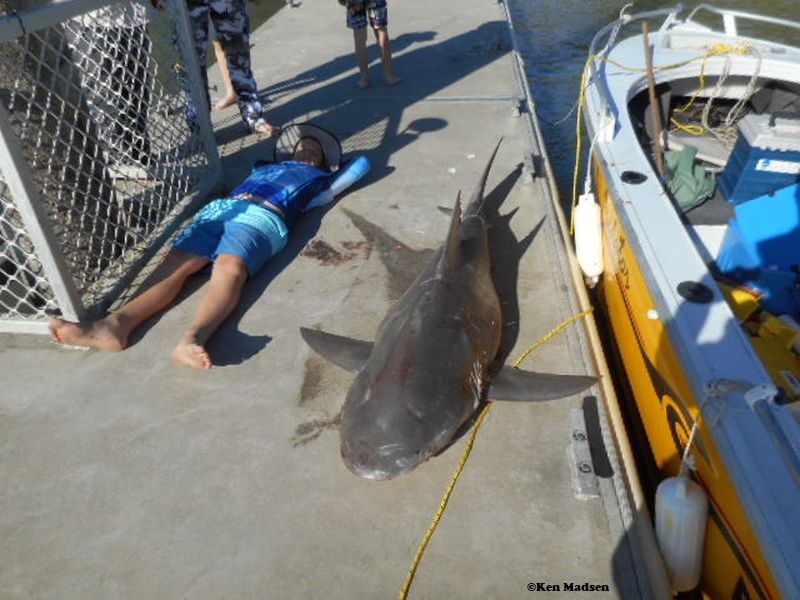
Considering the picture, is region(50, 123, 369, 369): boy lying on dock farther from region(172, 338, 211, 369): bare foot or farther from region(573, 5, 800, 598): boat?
region(573, 5, 800, 598): boat

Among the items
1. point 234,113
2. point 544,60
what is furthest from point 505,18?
point 234,113

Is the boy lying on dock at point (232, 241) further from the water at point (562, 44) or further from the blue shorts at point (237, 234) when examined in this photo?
the water at point (562, 44)

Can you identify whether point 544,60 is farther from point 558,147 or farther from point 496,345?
point 496,345

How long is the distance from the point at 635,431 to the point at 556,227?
133 centimetres

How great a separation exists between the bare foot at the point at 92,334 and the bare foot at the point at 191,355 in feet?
1.14

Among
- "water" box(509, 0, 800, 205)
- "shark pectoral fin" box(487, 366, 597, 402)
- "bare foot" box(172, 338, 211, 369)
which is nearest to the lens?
"shark pectoral fin" box(487, 366, 597, 402)

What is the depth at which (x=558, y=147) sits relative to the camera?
7844 mm

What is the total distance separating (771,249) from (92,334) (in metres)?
3.65

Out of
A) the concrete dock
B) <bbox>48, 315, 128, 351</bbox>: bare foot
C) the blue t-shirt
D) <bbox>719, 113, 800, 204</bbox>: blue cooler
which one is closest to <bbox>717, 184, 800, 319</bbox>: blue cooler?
Result: <bbox>719, 113, 800, 204</bbox>: blue cooler

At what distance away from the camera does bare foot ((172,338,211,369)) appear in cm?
293

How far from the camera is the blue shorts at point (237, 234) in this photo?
359 centimetres

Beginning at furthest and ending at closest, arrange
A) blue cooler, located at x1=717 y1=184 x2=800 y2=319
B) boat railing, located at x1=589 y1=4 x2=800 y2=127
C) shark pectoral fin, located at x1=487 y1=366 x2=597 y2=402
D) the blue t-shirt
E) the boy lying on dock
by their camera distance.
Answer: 1. boat railing, located at x1=589 y1=4 x2=800 y2=127
2. the blue t-shirt
3. blue cooler, located at x1=717 y1=184 x2=800 y2=319
4. the boy lying on dock
5. shark pectoral fin, located at x1=487 y1=366 x2=597 y2=402

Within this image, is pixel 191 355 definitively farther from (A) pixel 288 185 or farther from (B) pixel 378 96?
(B) pixel 378 96

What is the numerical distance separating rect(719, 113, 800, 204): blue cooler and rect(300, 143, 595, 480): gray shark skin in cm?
201
